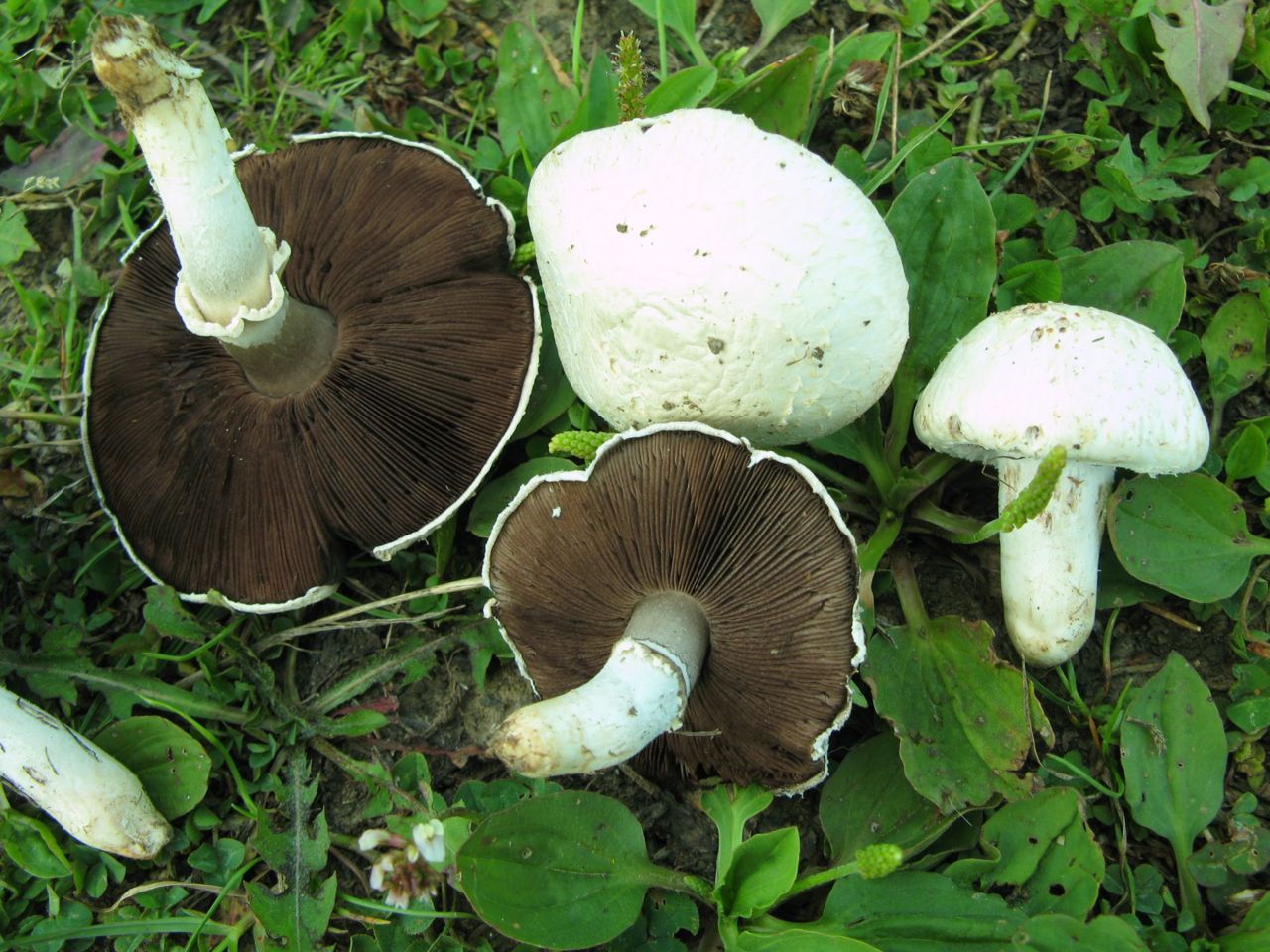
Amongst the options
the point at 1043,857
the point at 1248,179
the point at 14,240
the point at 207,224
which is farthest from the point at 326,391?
the point at 1248,179

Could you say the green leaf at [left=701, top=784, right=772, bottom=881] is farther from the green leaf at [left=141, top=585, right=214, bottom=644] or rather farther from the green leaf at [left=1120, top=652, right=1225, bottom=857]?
the green leaf at [left=141, top=585, right=214, bottom=644]

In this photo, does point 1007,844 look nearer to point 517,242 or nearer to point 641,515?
point 641,515

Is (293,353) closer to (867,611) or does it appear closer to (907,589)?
(867,611)

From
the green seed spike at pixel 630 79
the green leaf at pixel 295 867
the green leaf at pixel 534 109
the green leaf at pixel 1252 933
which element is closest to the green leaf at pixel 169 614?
the green leaf at pixel 295 867

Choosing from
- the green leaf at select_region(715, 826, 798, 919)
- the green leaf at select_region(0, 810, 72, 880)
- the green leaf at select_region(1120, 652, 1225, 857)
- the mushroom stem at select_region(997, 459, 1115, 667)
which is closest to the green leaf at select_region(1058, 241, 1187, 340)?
the mushroom stem at select_region(997, 459, 1115, 667)

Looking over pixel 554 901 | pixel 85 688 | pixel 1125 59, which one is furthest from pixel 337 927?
pixel 1125 59

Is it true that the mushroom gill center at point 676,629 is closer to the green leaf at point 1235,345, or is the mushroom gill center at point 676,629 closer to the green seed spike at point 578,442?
the green seed spike at point 578,442

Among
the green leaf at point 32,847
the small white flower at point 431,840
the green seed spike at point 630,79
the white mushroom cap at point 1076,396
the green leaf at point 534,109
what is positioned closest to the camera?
the white mushroom cap at point 1076,396
